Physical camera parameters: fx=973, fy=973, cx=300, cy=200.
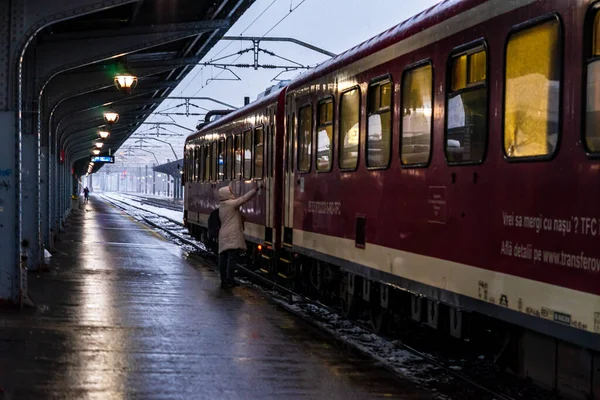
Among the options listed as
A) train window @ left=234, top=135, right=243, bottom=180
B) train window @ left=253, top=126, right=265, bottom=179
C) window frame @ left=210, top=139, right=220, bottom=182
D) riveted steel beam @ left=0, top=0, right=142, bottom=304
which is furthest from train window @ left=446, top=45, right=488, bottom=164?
window frame @ left=210, top=139, right=220, bottom=182

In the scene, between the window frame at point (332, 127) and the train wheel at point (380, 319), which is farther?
the window frame at point (332, 127)

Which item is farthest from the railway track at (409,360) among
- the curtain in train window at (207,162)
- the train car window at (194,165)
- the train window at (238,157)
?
the train car window at (194,165)

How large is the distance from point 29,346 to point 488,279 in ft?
14.8

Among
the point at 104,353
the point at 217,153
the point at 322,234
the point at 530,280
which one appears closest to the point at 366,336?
the point at 322,234

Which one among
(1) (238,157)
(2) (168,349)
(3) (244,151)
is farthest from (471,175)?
(1) (238,157)

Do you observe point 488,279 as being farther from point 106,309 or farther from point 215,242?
point 215,242

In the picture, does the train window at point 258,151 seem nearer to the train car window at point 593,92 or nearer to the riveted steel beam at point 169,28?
the riveted steel beam at point 169,28

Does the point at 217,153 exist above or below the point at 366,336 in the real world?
above

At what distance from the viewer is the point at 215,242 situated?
78.6ft

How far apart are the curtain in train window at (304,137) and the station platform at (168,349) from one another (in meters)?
1.99

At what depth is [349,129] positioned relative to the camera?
11250 millimetres

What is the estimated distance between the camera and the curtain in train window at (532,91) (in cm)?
648

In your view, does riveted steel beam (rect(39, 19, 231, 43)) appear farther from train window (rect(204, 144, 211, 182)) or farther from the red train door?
train window (rect(204, 144, 211, 182))

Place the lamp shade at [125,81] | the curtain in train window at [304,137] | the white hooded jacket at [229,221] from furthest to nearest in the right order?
the lamp shade at [125,81] < the white hooded jacket at [229,221] < the curtain in train window at [304,137]
